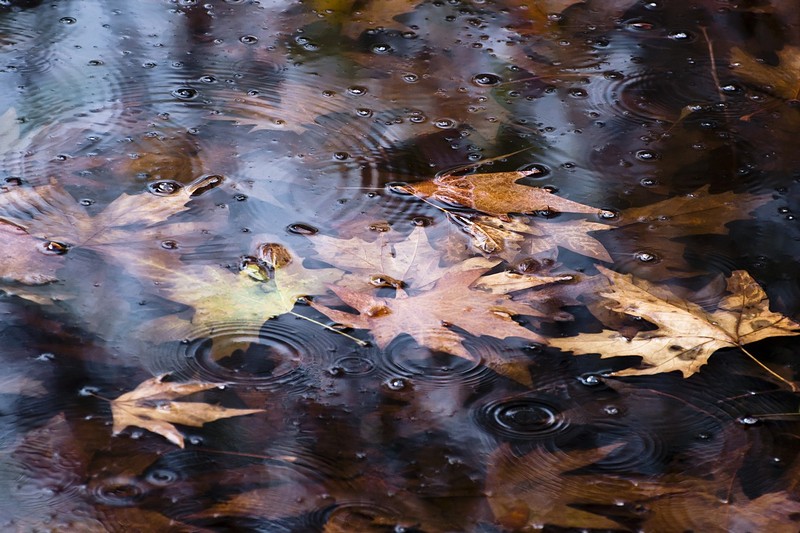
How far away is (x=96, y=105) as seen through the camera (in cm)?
220

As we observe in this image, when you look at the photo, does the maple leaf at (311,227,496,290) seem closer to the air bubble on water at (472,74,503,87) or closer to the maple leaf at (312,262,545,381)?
the maple leaf at (312,262,545,381)

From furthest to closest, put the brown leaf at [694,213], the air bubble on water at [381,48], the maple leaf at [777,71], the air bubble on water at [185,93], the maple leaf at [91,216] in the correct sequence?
1. the air bubble on water at [381,48]
2. the maple leaf at [777,71]
3. the air bubble on water at [185,93]
4. the brown leaf at [694,213]
5. the maple leaf at [91,216]

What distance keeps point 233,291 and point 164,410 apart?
311mm

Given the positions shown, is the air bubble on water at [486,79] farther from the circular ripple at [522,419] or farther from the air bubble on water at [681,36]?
the circular ripple at [522,419]

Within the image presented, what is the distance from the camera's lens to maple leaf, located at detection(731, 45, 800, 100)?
2414mm

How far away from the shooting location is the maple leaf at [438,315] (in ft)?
4.97

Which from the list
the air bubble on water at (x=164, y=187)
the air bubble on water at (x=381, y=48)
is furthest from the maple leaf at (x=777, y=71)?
the air bubble on water at (x=164, y=187)

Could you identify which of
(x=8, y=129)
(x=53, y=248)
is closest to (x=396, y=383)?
(x=53, y=248)

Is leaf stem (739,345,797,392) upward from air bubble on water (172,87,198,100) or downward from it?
upward

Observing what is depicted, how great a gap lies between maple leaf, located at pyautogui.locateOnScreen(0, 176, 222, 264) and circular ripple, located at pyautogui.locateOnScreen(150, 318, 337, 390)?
1.04 ft

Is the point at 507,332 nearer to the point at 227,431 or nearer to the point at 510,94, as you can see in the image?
the point at 227,431

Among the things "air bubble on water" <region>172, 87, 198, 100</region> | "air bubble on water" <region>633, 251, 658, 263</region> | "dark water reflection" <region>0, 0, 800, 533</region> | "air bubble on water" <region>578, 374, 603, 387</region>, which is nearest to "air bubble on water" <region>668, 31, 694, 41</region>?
"dark water reflection" <region>0, 0, 800, 533</region>

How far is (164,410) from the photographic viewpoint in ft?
4.43

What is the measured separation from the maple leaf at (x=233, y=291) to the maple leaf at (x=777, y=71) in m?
1.55
